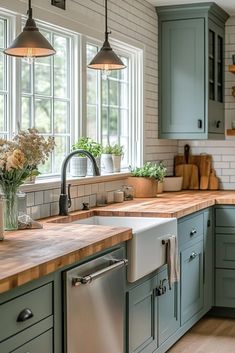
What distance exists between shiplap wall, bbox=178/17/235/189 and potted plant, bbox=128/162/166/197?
1.17 metres

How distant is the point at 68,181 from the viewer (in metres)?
4.31

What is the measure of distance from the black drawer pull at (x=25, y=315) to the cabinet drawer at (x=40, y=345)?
0.33 ft

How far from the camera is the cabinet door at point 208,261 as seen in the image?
5.12 metres

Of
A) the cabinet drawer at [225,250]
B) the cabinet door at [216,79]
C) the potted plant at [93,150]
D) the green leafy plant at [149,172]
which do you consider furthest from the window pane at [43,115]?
the cabinet door at [216,79]

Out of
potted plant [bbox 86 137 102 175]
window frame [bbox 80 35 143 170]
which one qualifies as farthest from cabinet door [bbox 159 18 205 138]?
potted plant [bbox 86 137 102 175]

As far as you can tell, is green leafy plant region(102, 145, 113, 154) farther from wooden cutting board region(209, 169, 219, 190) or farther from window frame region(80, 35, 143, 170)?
wooden cutting board region(209, 169, 219, 190)

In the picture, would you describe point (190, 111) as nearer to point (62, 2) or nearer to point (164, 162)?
point (164, 162)

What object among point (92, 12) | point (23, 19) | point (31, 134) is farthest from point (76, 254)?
point (92, 12)

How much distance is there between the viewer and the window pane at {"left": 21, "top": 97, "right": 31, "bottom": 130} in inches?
157

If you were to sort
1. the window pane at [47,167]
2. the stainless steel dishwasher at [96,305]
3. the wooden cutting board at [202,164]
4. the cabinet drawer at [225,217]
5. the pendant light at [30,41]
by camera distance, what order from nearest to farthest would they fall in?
the stainless steel dishwasher at [96,305] → the pendant light at [30,41] → the window pane at [47,167] → the cabinet drawer at [225,217] → the wooden cutting board at [202,164]

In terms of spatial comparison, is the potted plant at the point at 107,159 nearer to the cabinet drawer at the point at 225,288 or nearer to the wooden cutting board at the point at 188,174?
the cabinet drawer at the point at 225,288

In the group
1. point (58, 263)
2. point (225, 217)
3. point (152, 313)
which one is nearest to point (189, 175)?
point (225, 217)

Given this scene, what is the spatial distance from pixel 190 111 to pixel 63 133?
1.72 metres

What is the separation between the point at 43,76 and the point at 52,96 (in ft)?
0.56
